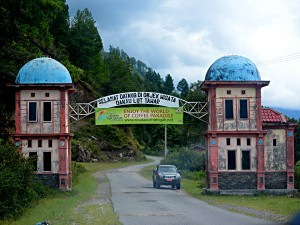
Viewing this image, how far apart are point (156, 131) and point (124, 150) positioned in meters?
28.5

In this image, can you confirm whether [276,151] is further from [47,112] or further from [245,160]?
[47,112]

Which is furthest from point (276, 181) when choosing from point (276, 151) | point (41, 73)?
point (41, 73)

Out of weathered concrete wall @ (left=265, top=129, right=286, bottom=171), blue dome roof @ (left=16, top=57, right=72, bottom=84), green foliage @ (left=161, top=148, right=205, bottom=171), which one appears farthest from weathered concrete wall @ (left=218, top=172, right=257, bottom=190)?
green foliage @ (left=161, top=148, right=205, bottom=171)

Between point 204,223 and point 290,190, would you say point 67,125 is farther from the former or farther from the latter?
point 204,223

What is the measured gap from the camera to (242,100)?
109 ft

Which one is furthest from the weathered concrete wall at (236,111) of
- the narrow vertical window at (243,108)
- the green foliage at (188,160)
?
the green foliage at (188,160)

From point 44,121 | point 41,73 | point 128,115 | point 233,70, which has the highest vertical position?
point 233,70

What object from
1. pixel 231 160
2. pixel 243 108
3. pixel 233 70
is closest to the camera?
pixel 231 160

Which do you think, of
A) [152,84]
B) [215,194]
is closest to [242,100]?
[215,194]

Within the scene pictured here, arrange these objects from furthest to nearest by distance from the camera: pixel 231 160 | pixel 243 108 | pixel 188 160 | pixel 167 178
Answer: pixel 188 160
pixel 167 178
pixel 243 108
pixel 231 160

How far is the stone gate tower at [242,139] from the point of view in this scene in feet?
108

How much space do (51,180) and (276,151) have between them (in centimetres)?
1412

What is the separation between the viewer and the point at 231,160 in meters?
33.0

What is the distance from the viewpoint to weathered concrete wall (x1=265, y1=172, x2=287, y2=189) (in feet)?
109
